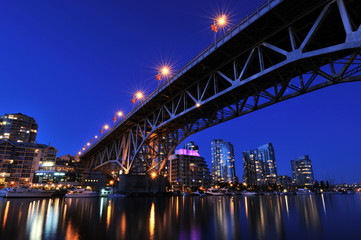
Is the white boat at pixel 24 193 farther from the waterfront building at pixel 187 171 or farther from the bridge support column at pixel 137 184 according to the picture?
the waterfront building at pixel 187 171

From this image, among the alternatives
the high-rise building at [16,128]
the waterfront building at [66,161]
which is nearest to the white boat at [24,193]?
the waterfront building at [66,161]

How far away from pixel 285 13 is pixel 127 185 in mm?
41695

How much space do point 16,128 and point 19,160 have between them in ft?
190

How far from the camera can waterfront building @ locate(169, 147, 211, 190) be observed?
406 ft

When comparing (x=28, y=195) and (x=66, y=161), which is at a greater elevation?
(x=66, y=161)

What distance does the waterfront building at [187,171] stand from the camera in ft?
406

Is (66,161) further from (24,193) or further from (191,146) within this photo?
(191,146)

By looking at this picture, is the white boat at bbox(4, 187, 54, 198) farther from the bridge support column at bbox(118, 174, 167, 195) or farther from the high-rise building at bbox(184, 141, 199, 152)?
the high-rise building at bbox(184, 141, 199, 152)

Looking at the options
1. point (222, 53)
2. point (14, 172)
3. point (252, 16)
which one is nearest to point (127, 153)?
point (222, 53)

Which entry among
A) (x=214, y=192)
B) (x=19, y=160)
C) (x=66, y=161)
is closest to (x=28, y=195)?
(x=19, y=160)

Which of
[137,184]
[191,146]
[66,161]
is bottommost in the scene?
[137,184]

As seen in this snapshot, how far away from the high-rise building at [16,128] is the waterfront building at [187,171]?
9688 cm

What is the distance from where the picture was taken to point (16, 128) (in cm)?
14062

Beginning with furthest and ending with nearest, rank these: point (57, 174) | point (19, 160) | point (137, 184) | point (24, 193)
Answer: point (57, 174) → point (19, 160) → point (24, 193) → point (137, 184)
